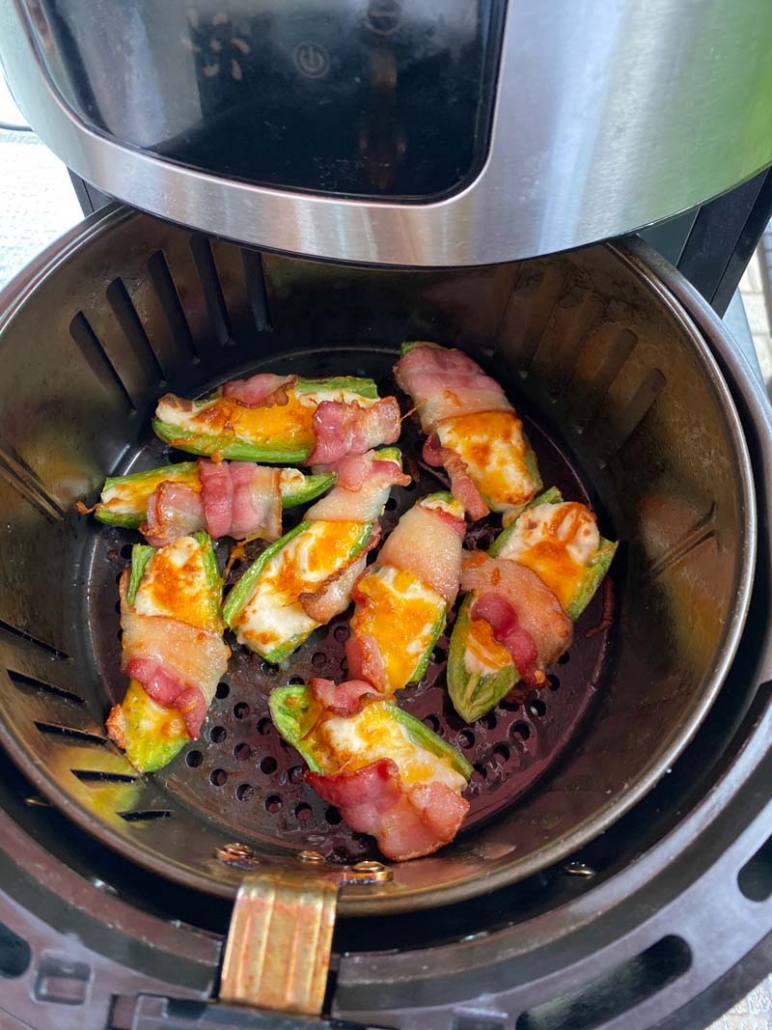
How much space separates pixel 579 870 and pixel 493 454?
628mm

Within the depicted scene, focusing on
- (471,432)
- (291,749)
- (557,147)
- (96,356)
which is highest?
(557,147)

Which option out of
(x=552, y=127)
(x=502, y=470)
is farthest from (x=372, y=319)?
(x=552, y=127)

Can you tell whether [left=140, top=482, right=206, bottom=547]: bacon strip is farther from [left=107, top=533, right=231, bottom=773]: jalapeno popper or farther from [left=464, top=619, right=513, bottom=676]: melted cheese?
[left=464, top=619, right=513, bottom=676]: melted cheese

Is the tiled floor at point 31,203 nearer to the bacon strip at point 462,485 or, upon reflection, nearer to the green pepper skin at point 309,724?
the bacon strip at point 462,485

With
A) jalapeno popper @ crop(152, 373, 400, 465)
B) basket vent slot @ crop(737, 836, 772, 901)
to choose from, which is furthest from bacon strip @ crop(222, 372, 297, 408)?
basket vent slot @ crop(737, 836, 772, 901)

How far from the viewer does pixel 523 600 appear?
3.64ft

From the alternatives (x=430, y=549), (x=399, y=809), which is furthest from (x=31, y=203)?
(x=399, y=809)

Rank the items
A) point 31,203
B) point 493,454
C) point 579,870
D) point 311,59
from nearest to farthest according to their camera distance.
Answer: point 311,59 → point 579,870 → point 493,454 → point 31,203

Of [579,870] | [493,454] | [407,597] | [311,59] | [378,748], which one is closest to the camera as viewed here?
[311,59]

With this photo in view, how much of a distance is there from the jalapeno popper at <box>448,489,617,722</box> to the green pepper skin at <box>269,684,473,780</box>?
7 cm

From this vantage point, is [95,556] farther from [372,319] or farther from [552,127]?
[552,127]

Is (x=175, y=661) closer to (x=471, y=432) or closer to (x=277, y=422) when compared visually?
(x=277, y=422)

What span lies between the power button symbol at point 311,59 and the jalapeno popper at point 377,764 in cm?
72

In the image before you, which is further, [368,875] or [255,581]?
[255,581]
